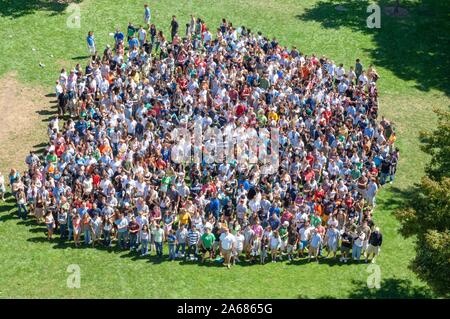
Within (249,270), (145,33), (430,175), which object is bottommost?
(249,270)

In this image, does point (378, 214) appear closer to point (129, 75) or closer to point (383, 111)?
point (383, 111)

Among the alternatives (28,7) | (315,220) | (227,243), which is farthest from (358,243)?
(28,7)

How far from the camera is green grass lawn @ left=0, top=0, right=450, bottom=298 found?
2880 centimetres

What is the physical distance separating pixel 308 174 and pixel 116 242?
29.3 ft

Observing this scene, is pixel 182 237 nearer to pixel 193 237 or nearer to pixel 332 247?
pixel 193 237

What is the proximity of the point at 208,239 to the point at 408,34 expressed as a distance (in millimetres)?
25200

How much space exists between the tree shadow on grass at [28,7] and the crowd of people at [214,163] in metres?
7.68

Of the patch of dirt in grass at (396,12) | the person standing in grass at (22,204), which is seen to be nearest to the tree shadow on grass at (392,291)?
the person standing in grass at (22,204)

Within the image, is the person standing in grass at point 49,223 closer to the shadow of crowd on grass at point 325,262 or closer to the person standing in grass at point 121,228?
the shadow of crowd on grass at point 325,262

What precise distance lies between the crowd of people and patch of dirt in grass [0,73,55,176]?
1.27 m

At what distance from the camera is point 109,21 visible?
48125 millimetres

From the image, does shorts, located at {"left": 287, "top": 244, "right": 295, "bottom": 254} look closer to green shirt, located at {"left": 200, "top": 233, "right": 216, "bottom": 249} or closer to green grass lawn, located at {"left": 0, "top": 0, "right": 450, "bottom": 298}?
green grass lawn, located at {"left": 0, "top": 0, "right": 450, "bottom": 298}

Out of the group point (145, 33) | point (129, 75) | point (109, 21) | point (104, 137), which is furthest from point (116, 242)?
point (109, 21)
